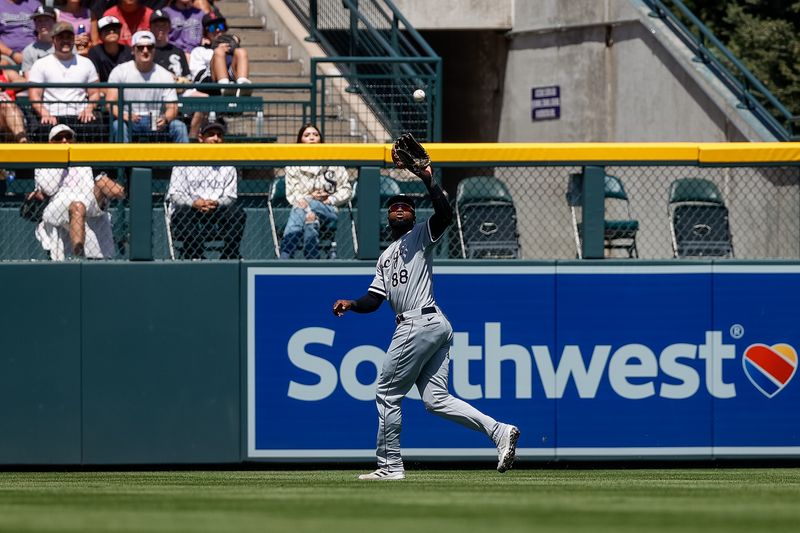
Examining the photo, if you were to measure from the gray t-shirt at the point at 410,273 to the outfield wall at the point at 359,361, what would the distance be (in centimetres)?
156

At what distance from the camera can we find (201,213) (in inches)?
432

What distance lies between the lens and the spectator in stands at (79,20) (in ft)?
50.8

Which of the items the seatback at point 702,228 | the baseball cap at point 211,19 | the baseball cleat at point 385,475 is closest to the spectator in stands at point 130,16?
the baseball cap at point 211,19

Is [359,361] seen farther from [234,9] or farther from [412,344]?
[234,9]

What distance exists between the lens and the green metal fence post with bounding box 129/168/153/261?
422 inches

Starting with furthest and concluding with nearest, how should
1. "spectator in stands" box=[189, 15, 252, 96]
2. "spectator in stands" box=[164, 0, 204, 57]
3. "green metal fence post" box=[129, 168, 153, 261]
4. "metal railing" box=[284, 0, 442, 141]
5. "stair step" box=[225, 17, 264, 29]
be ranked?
"stair step" box=[225, 17, 264, 29], "spectator in stands" box=[164, 0, 204, 57], "spectator in stands" box=[189, 15, 252, 96], "metal railing" box=[284, 0, 442, 141], "green metal fence post" box=[129, 168, 153, 261]

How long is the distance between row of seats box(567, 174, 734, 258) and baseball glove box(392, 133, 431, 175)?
8.20ft

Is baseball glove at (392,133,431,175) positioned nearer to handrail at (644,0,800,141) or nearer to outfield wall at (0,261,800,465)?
outfield wall at (0,261,800,465)

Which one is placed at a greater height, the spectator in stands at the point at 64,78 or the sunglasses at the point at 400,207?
the spectator in stands at the point at 64,78

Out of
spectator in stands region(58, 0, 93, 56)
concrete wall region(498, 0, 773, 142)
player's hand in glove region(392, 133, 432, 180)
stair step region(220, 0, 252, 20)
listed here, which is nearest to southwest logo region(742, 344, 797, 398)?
player's hand in glove region(392, 133, 432, 180)

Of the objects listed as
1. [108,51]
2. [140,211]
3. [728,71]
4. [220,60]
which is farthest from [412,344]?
[728,71]

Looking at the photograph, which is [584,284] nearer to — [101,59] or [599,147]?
[599,147]

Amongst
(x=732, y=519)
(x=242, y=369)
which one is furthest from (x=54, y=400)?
(x=732, y=519)

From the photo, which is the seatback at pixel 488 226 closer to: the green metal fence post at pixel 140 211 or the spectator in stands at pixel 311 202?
the spectator in stands at pixel 311 202
